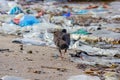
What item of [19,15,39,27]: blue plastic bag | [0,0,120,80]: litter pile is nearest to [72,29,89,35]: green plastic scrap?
[0,0,120,80]: litter pile

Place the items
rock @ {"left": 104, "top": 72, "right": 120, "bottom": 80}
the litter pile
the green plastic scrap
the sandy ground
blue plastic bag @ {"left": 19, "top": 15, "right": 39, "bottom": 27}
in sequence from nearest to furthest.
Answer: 1. rock @ {"left": 104, "top": 72, "right": 120, "bottom": 80}
2. the sandy ground
3. the litter pile
4. the green plastic scrap
5. blue plastic bag @ {"left": 19, "top": 15, "right": 39, "bottom": 27}

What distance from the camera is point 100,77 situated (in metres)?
6.12

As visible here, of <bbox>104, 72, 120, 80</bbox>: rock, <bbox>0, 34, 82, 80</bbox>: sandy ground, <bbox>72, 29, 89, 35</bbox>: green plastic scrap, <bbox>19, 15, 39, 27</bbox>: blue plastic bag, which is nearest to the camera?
<bbox>104, 72, 120, 80</bbox>: rock

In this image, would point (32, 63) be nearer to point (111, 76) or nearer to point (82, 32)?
point (111, 76)

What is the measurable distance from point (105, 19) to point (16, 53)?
7314 millimetres

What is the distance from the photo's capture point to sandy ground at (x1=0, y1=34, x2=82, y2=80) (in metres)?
6.10

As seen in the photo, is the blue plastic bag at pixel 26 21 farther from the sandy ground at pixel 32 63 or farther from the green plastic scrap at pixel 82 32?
the sandy ground at pixel 32 63

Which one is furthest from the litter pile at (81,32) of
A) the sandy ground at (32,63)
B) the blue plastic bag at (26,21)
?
the sandy ground at (32,63)

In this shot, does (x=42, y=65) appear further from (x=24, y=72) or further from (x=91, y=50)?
(x=91, y=50)

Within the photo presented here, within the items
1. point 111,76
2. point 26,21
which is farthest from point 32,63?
point 26,21

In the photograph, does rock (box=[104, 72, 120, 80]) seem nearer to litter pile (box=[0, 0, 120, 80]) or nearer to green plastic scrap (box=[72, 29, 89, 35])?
litter pile (box=[0, 0, 120, 80])

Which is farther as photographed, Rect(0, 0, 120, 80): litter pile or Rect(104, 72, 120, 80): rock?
Rect(0, 0, 120, 80): litter pile

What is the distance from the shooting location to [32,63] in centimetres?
702

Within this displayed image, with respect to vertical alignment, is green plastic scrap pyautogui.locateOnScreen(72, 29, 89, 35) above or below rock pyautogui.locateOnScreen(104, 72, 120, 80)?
below
